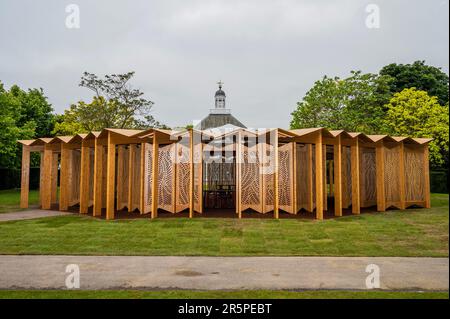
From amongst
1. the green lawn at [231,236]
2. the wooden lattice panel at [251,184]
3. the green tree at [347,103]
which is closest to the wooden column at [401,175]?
the green lawn at [231,236]

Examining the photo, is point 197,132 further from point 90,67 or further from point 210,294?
point 90,67

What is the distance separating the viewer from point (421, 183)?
48.8 feet

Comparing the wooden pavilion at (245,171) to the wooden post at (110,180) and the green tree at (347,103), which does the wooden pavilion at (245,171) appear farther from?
the green tree at (347,103)

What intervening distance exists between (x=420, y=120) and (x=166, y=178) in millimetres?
18019

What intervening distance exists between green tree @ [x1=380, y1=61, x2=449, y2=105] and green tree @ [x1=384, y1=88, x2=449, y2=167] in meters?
9.25

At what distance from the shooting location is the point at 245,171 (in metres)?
12.4

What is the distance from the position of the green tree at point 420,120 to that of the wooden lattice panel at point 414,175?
811 centimetres

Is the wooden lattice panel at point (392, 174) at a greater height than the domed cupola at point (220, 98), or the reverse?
the domed cupola at point (220, 98)

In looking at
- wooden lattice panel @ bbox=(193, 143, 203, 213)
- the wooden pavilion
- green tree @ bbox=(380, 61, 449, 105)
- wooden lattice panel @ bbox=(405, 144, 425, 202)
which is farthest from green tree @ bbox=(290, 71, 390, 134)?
wooden lattice panel @ bbox=(193, 143, 203, 213)

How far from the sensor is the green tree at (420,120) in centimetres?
2211

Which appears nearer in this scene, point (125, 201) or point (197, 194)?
point (197, 194)

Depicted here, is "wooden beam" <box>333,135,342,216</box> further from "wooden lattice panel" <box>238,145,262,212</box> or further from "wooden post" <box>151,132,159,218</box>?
"wooden post" <box>151,132,159,218</box>
